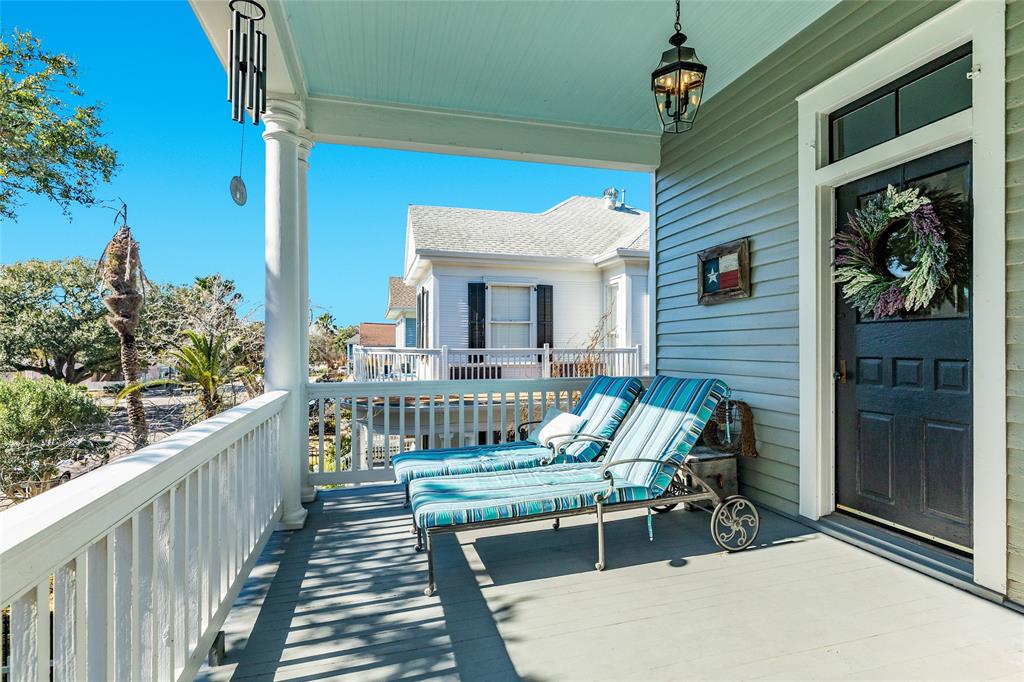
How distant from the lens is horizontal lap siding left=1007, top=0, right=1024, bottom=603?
227 cm

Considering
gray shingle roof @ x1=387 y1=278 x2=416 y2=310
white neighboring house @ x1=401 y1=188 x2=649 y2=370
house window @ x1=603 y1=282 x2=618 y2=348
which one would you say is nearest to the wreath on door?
white neighboring house @ x1=401 y1=188 x2=649 y2=370

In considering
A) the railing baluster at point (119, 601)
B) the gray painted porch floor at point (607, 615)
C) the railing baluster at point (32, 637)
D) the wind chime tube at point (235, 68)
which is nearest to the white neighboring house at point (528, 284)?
the gray painted porch floor at point (607, 615)

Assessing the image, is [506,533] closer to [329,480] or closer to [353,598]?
[353,598]

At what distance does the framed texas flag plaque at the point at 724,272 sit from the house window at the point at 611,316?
6.04 m

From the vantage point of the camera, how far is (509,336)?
10.8 metres

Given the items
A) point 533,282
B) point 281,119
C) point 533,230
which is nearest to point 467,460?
point 281,119

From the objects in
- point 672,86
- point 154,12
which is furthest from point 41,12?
point 672,86

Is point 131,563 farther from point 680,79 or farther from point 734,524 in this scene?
point 680,79

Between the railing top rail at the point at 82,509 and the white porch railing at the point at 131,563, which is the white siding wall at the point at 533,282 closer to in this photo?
the white porch railing at the point at 131,563

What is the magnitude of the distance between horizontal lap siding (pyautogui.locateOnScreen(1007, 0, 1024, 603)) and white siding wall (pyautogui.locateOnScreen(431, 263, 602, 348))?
8.62 m

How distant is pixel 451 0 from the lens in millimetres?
3145

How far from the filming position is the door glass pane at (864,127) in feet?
9.74

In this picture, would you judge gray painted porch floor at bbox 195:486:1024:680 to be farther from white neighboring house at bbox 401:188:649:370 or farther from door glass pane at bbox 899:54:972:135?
white neighboring house at bbox 401:188:649:370

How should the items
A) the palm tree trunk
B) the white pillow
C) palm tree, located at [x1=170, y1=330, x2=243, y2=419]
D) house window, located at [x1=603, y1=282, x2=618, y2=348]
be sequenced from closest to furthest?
the white pillow
palm tree, located at [x1=170, y1=330, x2=243, y2=419]
the palm tree trunk
house window, located at [x1=603, y1=282, x2=618, y2=348]
